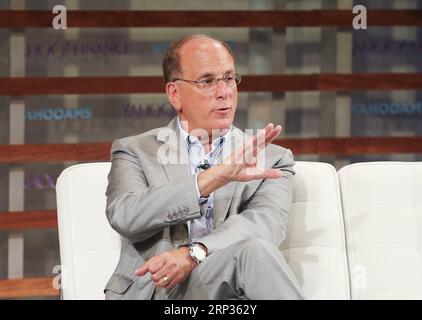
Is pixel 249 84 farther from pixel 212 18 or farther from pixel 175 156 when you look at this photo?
pixel 175 156

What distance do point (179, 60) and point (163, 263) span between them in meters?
0.63

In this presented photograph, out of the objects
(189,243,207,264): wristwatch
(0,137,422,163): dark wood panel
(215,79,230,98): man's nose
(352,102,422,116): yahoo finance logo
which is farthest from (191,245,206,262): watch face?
(352,102,422,116): yahoo finance logo

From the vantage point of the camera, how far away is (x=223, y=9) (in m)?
4.04

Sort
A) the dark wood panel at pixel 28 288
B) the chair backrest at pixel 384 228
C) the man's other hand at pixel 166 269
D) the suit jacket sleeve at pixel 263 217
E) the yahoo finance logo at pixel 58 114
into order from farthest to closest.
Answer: the yahoo finance logo at pixel 58 114, the dark wood panel at pixel 28 288, the chair backrest at pixel 384 228, the suit jacket sleeve at pixel 263 217, the man's other hand at pixel 166 269

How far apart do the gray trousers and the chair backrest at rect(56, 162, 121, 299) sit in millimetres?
355

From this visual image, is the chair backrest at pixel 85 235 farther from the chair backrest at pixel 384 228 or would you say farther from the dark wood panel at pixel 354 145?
the dark wood panel at pixel 354 145

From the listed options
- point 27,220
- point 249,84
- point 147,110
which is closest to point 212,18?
point 249,84

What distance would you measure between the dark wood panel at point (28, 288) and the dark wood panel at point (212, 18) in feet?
3.98

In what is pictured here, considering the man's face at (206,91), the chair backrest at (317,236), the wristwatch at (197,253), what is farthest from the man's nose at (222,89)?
the wristwatch at (197,253)

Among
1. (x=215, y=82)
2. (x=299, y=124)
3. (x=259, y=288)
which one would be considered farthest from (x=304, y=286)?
(x=299, y=124)

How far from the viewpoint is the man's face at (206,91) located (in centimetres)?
223

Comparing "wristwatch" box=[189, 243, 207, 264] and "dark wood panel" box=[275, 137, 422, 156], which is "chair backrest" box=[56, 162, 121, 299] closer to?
"wristwatch" box=[189, 243, 207, 264]

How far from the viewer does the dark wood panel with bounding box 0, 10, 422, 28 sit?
3.88 meters

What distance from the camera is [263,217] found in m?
2.12
